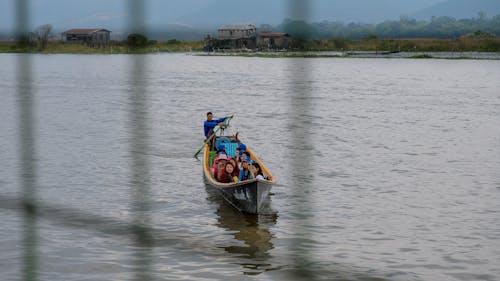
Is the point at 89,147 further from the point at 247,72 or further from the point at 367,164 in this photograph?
the point at 247,72

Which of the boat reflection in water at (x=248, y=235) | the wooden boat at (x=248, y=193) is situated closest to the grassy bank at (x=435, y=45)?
the wooden boat at (x=248, y=193)

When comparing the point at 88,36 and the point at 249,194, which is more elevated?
the point at 88,36

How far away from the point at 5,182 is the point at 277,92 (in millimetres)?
35516

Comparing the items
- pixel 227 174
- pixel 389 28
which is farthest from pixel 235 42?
pixel 389 28

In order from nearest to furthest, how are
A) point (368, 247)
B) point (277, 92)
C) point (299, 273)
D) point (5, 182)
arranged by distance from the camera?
point (299, 273) → point (368, 247) → point (5, 182) → point (277, 92)

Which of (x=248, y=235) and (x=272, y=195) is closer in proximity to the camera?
(x=248, y=235)

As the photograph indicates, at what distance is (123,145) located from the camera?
27.3 meters

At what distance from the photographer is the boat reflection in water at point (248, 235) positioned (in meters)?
12.2

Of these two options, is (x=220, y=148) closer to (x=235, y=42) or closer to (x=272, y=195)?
(x=272, y=195)

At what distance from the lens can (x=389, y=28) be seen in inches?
134

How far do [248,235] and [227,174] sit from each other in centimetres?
216

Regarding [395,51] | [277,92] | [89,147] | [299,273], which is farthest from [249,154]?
[395,51]

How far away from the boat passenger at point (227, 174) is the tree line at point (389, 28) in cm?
1158

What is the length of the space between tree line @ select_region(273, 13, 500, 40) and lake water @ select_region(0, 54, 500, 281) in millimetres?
221
